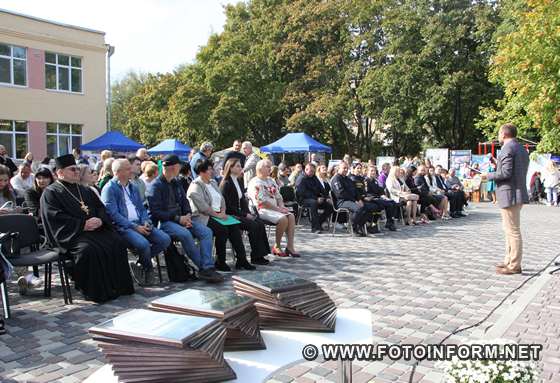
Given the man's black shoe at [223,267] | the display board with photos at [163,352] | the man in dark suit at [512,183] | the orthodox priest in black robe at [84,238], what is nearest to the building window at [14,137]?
the man's black shoe at [223,267]

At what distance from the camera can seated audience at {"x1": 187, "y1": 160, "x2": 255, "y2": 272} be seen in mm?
7590

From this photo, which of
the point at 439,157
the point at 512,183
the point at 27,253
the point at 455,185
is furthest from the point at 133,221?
the point at 439,157

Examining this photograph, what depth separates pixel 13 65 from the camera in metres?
27.3

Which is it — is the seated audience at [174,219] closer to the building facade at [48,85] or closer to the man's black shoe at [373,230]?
the man's black shoe at [373,230]

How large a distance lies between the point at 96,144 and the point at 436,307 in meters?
17.1

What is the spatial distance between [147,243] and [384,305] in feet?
9.89

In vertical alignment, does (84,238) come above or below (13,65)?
below

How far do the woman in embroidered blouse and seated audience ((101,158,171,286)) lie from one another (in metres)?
2.43

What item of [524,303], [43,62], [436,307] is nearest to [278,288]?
[436,307]

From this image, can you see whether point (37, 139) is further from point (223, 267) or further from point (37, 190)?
point (223, 267)

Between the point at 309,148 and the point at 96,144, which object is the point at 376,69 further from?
the point at 96,144

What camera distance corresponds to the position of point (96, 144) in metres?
19.8

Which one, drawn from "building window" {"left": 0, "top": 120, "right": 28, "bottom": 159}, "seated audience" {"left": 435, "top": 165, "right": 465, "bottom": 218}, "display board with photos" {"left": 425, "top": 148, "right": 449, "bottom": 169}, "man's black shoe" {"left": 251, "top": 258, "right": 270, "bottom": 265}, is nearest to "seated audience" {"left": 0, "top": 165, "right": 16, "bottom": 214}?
"man's black shoe" {"left": 251, "top": 258, "right": 270, "bottom": 265}
